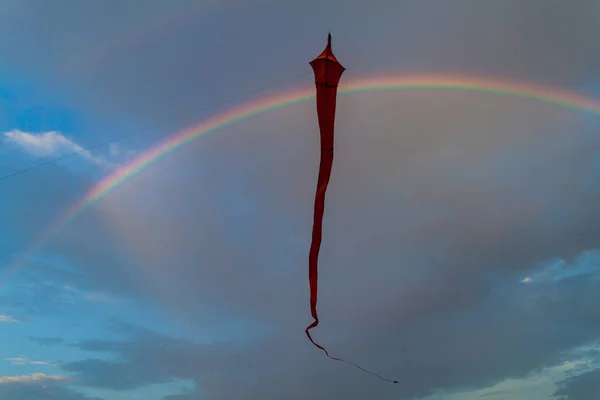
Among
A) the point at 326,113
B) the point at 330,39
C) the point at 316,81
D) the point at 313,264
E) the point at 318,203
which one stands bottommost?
the point at 313,264

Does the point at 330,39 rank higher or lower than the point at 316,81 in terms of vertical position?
higher

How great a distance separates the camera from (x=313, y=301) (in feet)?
51.5

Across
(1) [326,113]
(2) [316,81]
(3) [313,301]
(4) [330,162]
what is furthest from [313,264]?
(2) [316,81]

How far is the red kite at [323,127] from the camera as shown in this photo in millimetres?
15188

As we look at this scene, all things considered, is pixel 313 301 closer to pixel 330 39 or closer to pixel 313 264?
pixel 313 264

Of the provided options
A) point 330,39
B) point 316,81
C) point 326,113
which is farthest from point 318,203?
point 330,39

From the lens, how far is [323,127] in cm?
1516

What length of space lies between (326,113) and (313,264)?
4734 mm

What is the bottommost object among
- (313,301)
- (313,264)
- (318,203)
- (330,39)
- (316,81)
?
(313,301)

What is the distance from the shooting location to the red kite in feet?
49.8

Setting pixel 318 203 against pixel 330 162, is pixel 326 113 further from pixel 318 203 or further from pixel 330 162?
pixel 318 203

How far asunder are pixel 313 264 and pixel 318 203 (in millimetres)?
1954

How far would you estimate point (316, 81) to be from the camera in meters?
15.5

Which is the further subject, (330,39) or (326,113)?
(330,39)
